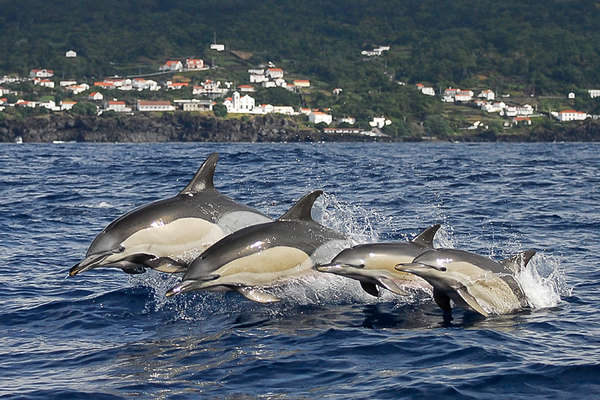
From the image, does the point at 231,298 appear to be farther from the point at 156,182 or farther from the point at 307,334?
the point at 156,182

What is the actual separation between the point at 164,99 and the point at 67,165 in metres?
148

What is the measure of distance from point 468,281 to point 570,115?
169m

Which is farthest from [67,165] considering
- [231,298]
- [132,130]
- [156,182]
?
[132,130]

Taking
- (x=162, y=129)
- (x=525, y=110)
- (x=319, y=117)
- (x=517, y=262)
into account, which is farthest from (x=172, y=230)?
(x=525, y=110)

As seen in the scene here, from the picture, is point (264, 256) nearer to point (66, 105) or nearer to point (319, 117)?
point (319, 117)

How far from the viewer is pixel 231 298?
12.1 meters

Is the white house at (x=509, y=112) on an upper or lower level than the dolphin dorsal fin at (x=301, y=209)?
upper

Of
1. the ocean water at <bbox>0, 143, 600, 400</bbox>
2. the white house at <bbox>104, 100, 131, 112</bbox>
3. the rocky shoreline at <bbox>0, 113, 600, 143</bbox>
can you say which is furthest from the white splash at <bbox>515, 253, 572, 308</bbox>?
the white house at <bbox>104, 100, 131, 112</bbox>

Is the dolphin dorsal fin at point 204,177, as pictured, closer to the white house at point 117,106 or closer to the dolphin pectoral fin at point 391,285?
the dolphin pectoral fin at point 391,285

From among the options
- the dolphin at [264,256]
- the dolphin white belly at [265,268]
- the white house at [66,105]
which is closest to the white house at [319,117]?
the white house at [66,105]

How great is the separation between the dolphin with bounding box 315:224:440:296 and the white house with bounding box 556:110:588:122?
6508 inches

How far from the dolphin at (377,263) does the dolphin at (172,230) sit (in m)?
1.64

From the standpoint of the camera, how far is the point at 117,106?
17138 centimetres

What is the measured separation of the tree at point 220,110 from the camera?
541 feet
